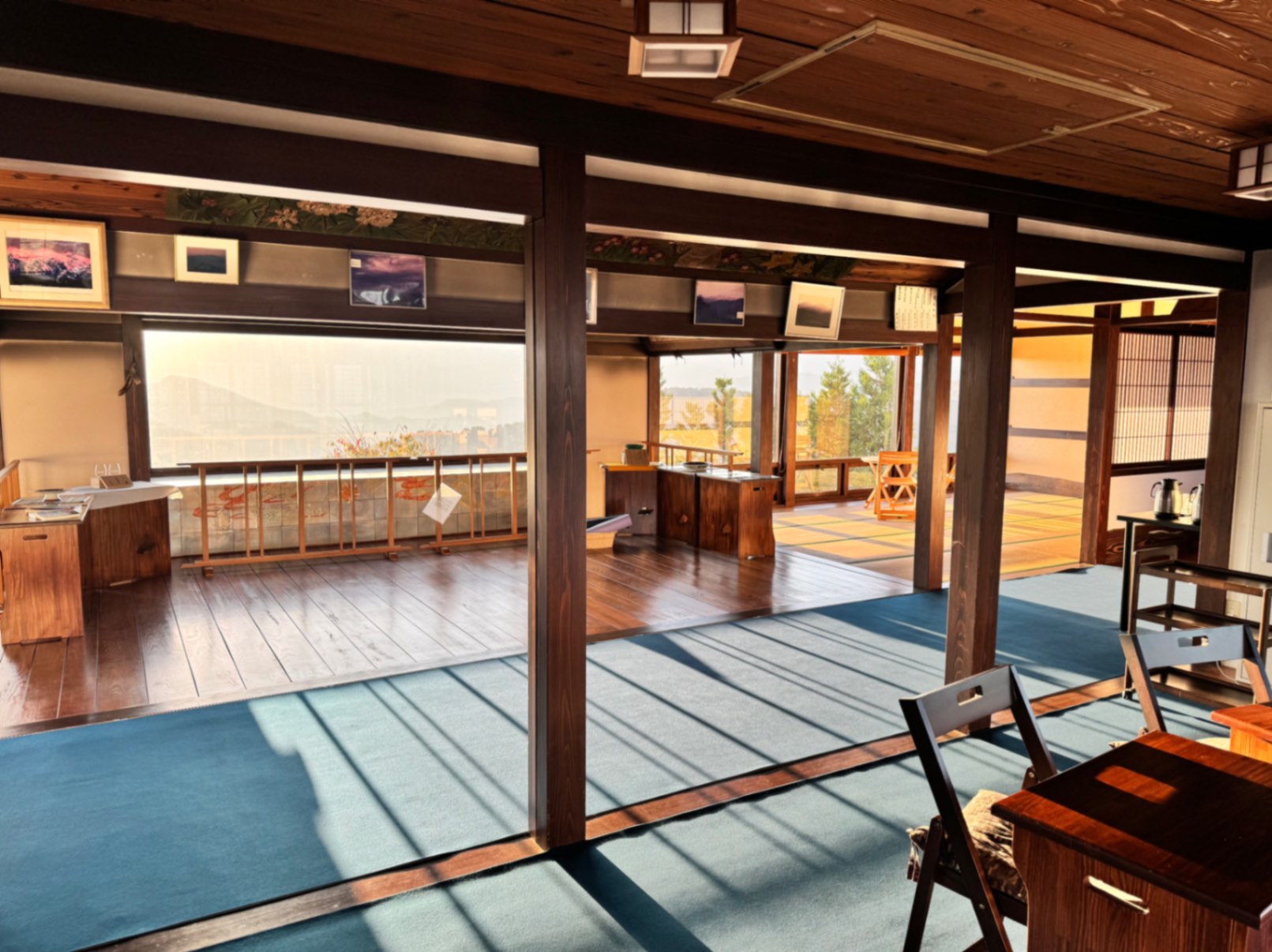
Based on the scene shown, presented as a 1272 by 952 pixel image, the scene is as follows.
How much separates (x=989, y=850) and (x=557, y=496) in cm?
156

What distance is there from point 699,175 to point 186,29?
160cm

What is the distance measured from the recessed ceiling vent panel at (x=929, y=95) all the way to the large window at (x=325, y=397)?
17.9ft

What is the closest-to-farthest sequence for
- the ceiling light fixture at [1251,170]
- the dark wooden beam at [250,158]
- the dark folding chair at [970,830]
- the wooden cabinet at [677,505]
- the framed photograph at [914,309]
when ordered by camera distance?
the dark folding chair at [970,830] → the dark wooden beam at [250,158] → the ceiling light fixture at [1251,170] → the framed photograph at [914,309] → the wooden cabinet at [677,505]

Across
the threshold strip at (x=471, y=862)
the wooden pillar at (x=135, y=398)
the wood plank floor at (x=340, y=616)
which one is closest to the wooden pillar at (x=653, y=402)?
→ the wood plank floor at (x=340, y=616)

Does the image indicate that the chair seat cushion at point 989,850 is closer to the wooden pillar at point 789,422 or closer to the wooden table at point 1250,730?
the wooden table at point 1250,730

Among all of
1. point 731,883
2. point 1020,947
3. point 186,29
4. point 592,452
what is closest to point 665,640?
point 731,883

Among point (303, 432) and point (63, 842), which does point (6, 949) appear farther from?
point (303, 432)

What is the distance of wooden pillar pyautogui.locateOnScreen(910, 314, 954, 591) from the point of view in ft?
21.8

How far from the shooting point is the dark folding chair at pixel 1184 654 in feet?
7.61

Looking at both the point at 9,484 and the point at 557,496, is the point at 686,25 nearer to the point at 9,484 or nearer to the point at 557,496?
the point at 557,496

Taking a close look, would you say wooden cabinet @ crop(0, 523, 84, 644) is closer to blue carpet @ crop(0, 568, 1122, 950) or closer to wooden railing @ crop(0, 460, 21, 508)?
wooden railing @ crop(0, 460, 21, 508)

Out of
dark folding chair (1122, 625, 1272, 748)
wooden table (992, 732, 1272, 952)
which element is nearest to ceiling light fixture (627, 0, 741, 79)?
wooden table (992, 732, 1272, 952)

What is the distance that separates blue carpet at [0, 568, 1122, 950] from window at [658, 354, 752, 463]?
6197mm

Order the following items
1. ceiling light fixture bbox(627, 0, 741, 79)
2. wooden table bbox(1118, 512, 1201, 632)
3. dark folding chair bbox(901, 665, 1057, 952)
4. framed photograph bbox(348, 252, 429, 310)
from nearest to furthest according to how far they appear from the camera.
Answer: ceiling light fixture bbox(627, 0, 741, 79)
dark folding chair bbox(901, 665, 1057, 952)
wooden table bbox(1118, 512, 1201, 632)
framed photograph bbox(348, 252, 429, 310)
